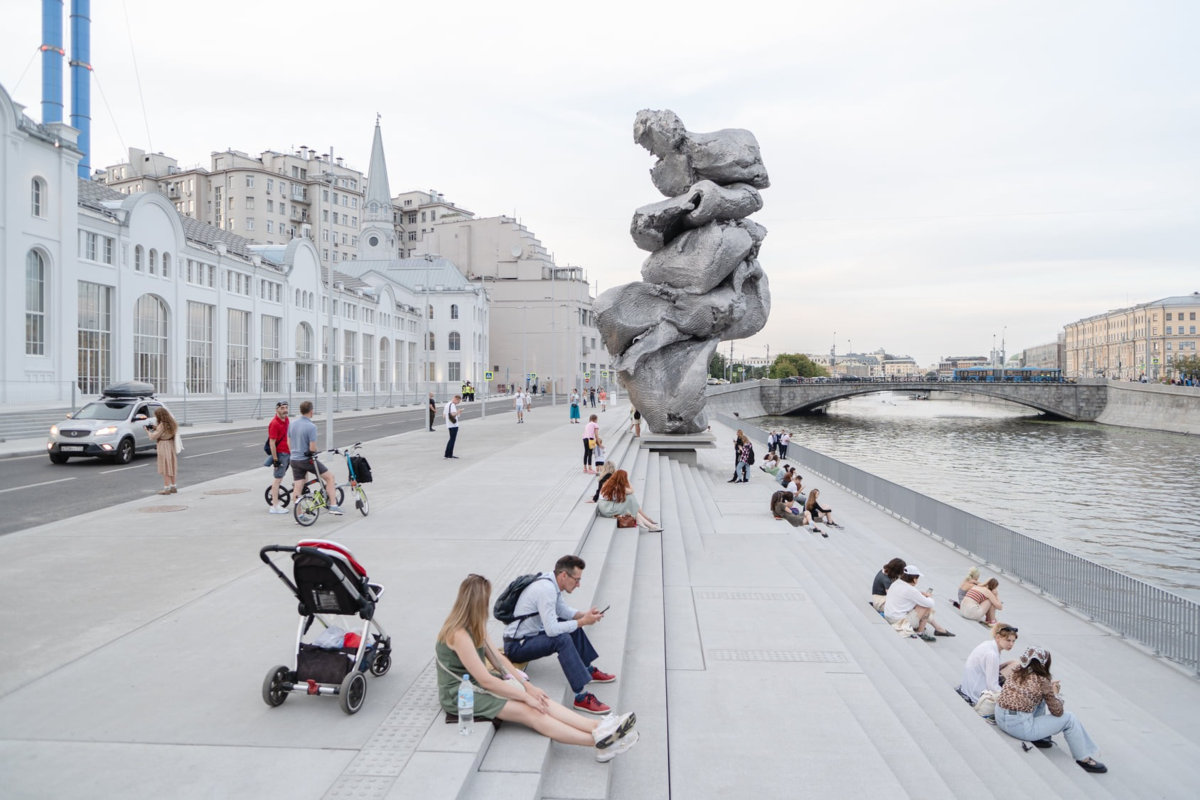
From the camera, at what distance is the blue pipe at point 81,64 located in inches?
2248

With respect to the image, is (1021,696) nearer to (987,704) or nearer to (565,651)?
(987,704)

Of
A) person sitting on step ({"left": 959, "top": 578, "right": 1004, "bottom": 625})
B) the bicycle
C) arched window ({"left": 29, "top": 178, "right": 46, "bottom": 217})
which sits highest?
arched window ({"left": 29, "top": 178, "right": 46, "bottom": 217})

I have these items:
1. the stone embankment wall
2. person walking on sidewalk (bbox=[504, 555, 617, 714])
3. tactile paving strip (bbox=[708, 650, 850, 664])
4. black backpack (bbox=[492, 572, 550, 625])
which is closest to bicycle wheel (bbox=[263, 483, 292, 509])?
black backpack (bbox=[492, 572, 550, 625])

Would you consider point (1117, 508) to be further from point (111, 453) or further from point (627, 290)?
point (111, 453)

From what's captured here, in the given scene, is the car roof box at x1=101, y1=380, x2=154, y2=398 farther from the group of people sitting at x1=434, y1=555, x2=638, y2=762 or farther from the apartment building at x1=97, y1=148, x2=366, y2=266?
the apartment building at x1=97, y1=148, x2=366, y2=266

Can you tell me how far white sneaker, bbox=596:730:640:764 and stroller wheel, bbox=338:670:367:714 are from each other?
1546mm

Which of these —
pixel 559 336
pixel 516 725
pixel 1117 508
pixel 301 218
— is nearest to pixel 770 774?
pixel 516 725

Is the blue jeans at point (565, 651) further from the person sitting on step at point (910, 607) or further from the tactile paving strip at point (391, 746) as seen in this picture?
the person sitting on step at point (910, 607)

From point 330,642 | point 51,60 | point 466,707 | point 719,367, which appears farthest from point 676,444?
point 719,367

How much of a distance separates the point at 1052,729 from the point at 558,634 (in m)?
4.17

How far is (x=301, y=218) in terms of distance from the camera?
100625 mm

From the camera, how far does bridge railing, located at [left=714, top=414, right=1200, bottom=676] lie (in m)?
8.77

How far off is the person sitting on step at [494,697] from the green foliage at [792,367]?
384 feet

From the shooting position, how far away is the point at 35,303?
31344mm
